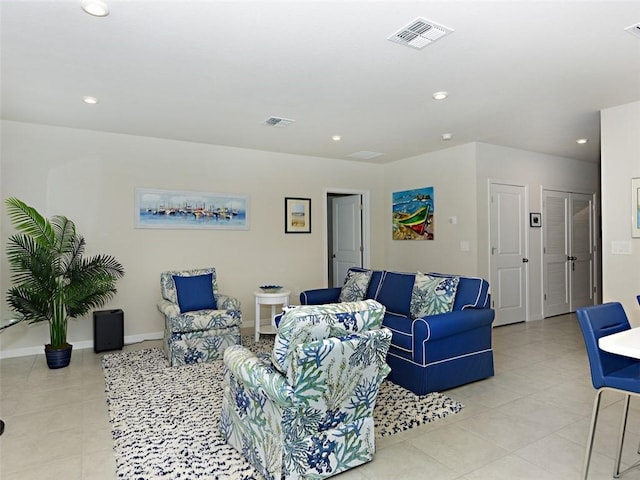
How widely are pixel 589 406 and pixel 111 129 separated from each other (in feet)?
17.9

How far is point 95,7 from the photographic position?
222 centimetres

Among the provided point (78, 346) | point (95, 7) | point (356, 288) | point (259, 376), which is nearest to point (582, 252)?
point (356, 288)

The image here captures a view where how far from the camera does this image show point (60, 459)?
7.80 feet

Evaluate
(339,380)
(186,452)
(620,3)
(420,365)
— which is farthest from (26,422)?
(620,3)

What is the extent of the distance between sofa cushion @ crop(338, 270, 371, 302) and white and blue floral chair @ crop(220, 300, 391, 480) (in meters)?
2.29

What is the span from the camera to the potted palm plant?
13.1 ft

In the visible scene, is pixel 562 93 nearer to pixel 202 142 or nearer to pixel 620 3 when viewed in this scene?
pixel 620 3

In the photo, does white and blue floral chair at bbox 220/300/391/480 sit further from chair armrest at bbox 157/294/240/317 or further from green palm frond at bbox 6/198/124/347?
green palm frond at bbox 6/198/124/347

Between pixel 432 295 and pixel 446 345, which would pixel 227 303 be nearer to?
pixel 432 295

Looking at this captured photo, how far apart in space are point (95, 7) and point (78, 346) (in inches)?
154

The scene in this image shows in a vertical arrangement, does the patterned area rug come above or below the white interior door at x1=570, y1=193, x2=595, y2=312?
below

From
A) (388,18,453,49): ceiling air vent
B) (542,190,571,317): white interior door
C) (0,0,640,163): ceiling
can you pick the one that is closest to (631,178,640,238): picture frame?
(0,0,640,163): ceiling

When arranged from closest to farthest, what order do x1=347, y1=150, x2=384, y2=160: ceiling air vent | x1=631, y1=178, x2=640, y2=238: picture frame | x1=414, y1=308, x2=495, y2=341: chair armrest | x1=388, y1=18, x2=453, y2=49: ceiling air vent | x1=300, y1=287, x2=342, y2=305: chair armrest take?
x1=388, y1=18, x2=453, y2=49: ceiling air vent → x1=414, y1=308, x2=495, y2=341: chair armrest → x1=631, y1=178, x2=640, y2=238: picture frame → x1=300, y1=287, x2=342, y2=305: chair armrest → x1=347, y1=150, x2=384, y2=160: ceiling air vent

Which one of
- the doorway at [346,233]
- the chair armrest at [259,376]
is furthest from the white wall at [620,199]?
the chair armrest at [259,376]
